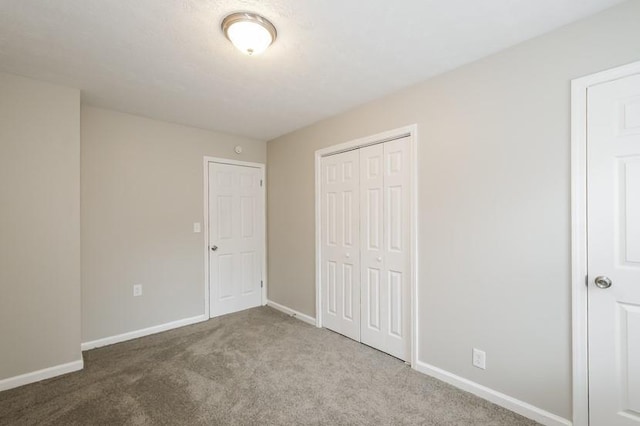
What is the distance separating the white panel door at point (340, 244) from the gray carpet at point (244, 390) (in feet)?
1.06

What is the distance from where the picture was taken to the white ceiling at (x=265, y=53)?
62.1 inches

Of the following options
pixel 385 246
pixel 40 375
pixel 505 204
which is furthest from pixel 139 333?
pixel 505 204

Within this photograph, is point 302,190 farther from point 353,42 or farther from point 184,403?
point 184,403

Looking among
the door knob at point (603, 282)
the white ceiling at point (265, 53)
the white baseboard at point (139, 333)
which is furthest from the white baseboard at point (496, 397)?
the white baseboard at point (139, 333)

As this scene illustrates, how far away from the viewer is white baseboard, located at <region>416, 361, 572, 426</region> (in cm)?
177

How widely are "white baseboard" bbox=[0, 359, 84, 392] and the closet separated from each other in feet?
7.73

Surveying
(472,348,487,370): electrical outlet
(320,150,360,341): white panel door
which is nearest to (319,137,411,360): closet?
(320,150,360,341): white panel door

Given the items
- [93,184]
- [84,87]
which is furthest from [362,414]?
[84,87]

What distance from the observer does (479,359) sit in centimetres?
210

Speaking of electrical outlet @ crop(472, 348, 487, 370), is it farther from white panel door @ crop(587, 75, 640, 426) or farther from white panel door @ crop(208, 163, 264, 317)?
white panel door @ crop(208, 163, 264, 317)

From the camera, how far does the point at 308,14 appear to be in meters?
1.62

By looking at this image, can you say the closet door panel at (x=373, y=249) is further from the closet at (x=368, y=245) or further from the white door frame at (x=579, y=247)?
the white door frame at (x=579, y=247)

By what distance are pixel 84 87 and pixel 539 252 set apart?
3.76 m

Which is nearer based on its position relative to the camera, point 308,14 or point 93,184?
point 308,14
